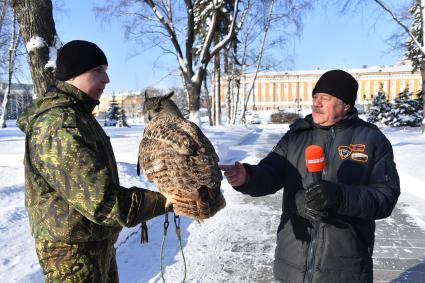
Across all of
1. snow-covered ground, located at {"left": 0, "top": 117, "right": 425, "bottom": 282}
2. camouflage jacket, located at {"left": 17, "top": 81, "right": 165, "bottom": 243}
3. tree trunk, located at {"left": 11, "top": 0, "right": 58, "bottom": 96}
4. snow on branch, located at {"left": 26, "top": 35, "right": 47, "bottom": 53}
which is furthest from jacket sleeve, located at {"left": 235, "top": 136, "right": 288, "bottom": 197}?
snow on branch, located at {"left": 26, "top": 35, "right": 47, "bottom": 53}

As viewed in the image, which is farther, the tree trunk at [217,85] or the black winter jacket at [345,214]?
the tree trunk at [217,85]

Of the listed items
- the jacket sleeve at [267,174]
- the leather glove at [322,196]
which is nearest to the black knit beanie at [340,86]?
the jacket sleeve at [267,174]

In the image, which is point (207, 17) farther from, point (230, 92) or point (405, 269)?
point (230, 92)

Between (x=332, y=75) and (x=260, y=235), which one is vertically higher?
(x=332, y=75)

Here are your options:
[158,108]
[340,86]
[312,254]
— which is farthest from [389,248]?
[158,108]

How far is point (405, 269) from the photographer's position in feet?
15.4

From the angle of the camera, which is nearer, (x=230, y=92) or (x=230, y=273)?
(x=230, y=273)

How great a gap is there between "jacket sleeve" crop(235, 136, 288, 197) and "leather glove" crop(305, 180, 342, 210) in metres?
0.58

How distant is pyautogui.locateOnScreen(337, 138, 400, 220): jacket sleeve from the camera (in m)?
2.19

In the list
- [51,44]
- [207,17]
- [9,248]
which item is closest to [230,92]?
[207,17]

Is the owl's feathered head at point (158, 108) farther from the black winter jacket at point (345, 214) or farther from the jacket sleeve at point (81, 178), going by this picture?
the black winter jacket at point (345, 214)

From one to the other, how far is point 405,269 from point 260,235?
6.62 feet

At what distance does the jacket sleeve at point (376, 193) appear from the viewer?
2.19 meters

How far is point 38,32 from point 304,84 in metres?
88.3
